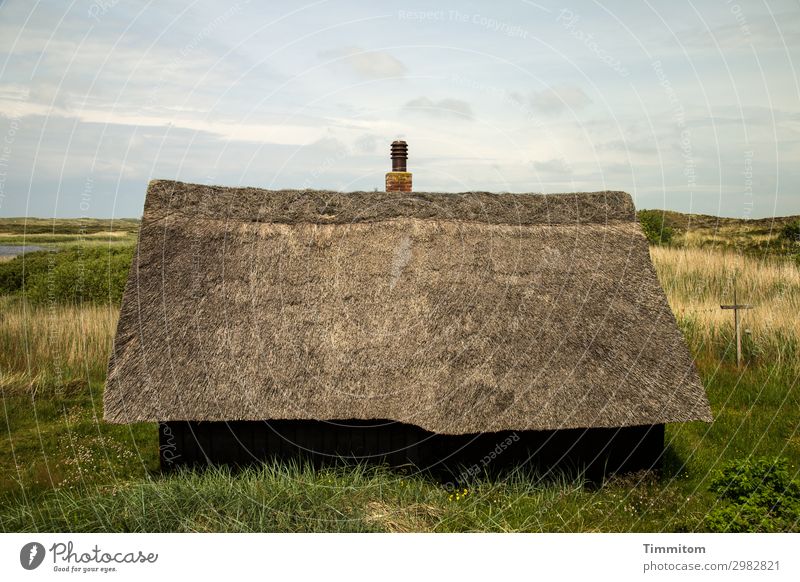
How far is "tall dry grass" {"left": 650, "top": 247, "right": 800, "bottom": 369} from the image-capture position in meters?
13.0

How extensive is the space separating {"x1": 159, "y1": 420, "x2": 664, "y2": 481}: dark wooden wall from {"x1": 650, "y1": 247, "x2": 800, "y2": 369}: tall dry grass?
6.58 m

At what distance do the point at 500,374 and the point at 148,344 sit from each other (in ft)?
14.0

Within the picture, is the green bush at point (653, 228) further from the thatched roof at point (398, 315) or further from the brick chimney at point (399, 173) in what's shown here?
the brick chimney at point (399, 173)

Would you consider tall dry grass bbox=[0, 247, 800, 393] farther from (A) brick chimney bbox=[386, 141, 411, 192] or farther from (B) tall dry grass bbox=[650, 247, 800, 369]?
(A) brick chimney bbox=[386, 141, 411, 192]

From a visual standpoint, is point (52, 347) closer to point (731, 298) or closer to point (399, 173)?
point (399, 173)

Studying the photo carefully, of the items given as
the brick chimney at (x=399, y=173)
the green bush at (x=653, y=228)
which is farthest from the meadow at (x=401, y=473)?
the green bush at (x=653, y=228)

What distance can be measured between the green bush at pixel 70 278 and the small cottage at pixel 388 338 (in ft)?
34.0

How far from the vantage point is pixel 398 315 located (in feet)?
27.1

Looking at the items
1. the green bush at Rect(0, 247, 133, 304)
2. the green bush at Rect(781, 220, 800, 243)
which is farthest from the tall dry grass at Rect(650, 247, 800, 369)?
the green bush at Rect(0, 247, 133, 304)

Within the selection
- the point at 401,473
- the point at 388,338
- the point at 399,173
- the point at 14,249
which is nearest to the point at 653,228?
the point at 399,173

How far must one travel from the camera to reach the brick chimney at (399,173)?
34.1 feet

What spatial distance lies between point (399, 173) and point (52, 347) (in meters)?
8.45

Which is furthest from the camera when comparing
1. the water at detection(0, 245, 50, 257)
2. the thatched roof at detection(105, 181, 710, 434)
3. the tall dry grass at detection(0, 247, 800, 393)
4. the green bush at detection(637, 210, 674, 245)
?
the water at detection(0, 245, 50, 257)
